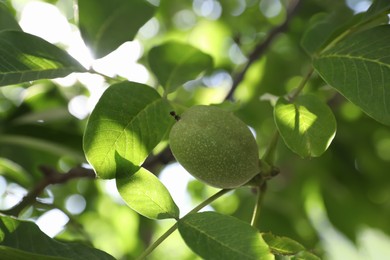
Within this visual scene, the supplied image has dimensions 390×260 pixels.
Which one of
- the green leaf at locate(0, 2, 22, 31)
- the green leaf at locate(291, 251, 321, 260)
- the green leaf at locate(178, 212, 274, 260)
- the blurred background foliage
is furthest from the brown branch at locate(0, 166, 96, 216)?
the green leaf at locate(291, 251, 321, 260)

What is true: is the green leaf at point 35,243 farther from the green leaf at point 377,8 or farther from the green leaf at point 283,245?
the green leaf at point 377,8

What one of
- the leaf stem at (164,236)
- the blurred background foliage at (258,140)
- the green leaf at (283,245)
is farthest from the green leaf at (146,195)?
the blurred background foliage at (258,140)

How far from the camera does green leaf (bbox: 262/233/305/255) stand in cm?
101

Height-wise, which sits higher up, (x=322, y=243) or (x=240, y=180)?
(x=240, y=180)

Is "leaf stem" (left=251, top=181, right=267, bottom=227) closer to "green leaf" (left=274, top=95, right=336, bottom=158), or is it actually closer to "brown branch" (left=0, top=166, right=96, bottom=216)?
"green leaf" (left=274, top=95, right=336, bottom=158)

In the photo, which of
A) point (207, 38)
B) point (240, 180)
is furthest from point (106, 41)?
point (207, 38)

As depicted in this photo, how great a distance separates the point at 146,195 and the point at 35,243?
217 mm

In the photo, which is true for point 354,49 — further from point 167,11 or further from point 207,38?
point 167,11

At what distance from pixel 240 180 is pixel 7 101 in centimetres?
125

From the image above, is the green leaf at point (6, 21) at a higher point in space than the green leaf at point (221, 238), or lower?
higher

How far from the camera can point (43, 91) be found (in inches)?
80.7

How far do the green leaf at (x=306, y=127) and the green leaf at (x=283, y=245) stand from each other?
16 cm

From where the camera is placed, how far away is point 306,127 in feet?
3.57

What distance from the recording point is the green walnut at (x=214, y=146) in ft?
3.50
